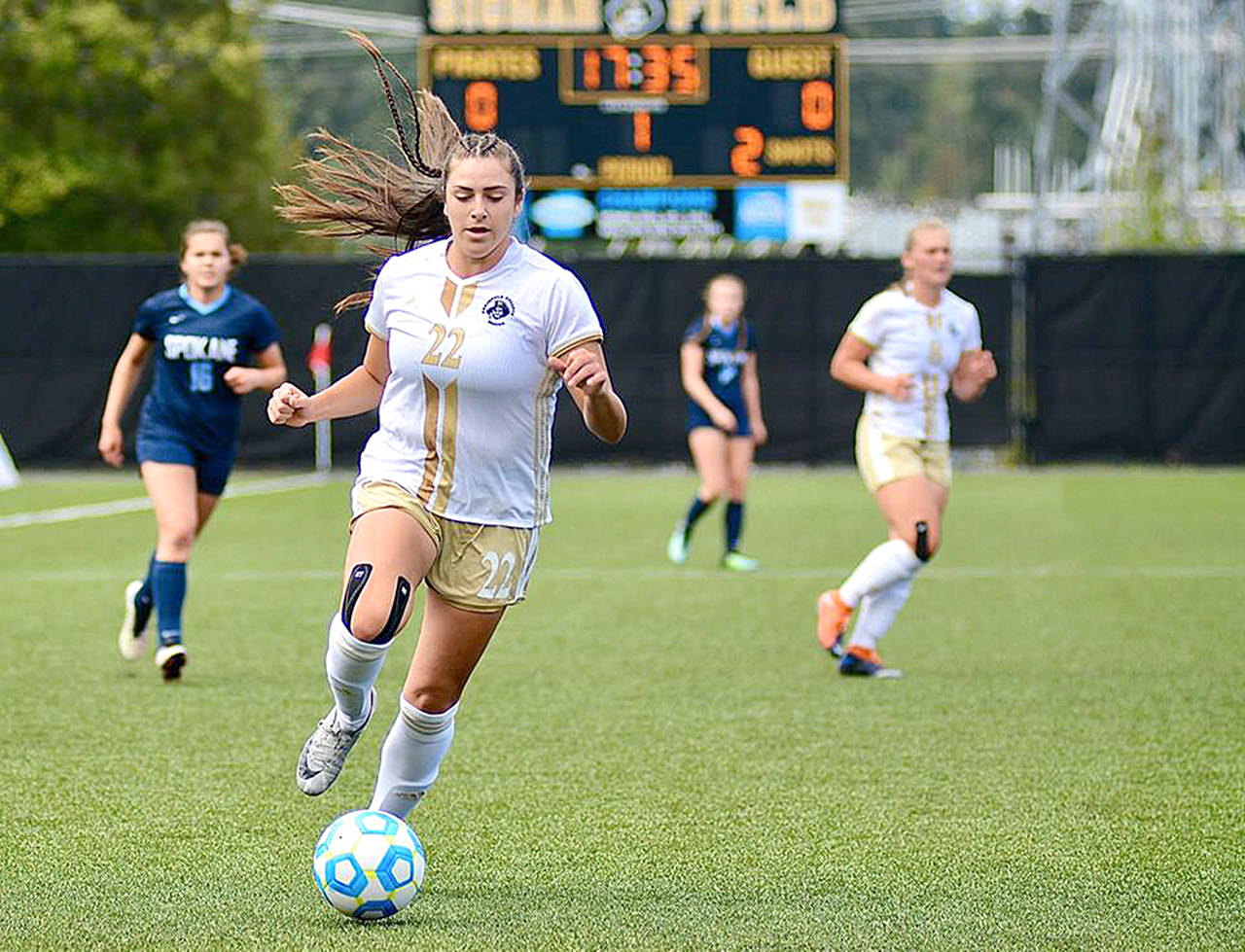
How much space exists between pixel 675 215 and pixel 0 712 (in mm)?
16140

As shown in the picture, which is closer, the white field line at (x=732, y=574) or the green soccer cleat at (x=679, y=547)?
the white field line at (x=732, y=574)

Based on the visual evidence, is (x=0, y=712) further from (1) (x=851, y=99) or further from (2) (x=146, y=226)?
(1) (x=851, y=99)

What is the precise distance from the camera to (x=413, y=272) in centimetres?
557

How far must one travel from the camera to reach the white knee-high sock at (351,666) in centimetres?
540

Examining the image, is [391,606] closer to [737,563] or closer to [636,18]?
[737,563]

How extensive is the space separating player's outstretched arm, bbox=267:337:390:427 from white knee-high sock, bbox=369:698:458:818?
81 centimetres

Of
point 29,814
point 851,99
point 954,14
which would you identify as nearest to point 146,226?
point 29,814

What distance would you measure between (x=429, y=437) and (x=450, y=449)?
0.07 meters

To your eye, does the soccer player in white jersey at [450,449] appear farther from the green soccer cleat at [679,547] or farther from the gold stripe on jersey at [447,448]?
the green soccer cleat at [679,547]

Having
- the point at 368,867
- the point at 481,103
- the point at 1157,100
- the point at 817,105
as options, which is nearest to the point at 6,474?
the point at 481,103

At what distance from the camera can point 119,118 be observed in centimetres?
3991

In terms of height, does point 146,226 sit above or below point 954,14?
below

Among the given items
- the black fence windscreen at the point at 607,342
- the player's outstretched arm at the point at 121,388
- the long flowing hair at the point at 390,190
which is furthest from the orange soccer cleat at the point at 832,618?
the black fence windscreen at the point at 607,342

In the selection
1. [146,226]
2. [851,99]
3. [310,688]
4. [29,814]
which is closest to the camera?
[29,814]
